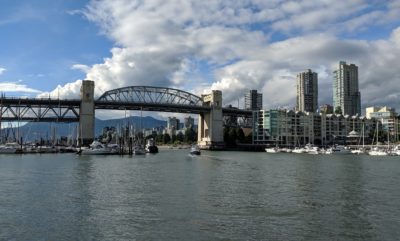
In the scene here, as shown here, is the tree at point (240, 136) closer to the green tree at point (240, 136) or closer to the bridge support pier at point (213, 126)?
the green tree at point (240, 136)

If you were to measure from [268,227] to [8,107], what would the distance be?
134996 mm

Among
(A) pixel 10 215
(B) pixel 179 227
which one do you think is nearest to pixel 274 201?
(B) pixel 179 227

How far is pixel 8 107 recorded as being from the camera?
453ft

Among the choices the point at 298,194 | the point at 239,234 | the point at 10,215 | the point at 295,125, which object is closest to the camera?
the point at 239,234

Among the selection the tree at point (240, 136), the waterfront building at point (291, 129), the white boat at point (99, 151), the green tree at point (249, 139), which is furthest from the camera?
the green tree at point (249, 139)

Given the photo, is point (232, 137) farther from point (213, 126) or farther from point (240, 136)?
point (213, 126)

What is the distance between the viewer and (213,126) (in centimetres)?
17112

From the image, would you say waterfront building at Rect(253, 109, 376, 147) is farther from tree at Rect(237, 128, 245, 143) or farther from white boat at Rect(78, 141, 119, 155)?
white boat at Rect(78, 141, 119, 155)

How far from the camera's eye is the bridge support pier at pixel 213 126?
171m

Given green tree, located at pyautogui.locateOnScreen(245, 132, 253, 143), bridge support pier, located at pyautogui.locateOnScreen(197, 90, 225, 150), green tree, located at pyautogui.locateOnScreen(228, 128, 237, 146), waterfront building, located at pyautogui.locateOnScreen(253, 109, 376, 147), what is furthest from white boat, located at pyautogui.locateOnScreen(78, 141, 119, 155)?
green tree, located at pyautogui.locateOnScreen(245, 132, 253, 143)

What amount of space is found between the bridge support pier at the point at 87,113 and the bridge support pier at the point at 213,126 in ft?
163

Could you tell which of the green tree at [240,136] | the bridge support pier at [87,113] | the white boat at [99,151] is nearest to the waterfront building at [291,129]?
the green tree at [240,136]

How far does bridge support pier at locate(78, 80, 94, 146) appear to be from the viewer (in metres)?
137

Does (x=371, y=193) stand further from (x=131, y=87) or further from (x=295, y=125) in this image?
(x=295, y=125)
